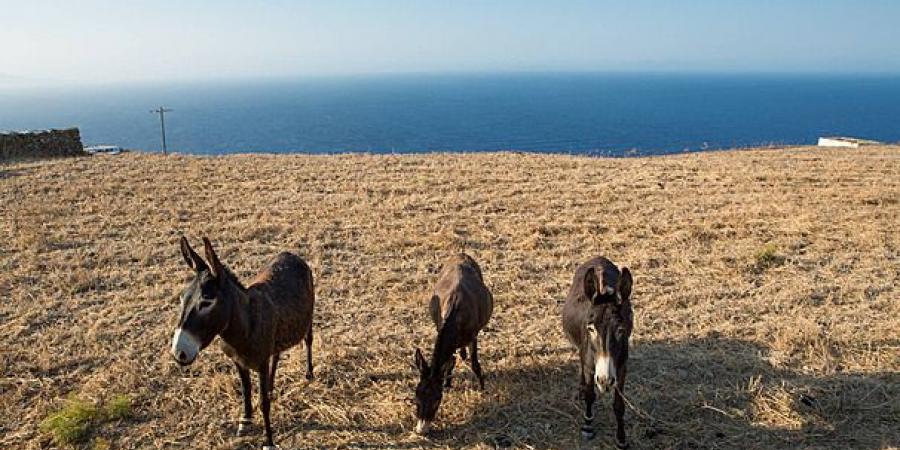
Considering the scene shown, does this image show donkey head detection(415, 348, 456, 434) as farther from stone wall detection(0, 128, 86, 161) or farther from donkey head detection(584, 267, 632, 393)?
stone wall detection(0, 128, 86, 161)

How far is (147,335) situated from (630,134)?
131487 mm

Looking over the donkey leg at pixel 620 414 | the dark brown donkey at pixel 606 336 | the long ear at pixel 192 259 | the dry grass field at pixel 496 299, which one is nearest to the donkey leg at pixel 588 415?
the dark brown donkey at pixel 606 336

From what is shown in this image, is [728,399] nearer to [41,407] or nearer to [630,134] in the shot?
[41,407]

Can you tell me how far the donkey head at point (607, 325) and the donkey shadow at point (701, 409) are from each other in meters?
1.03

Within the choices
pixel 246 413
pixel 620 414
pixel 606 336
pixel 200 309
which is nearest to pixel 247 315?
pixel 200 309

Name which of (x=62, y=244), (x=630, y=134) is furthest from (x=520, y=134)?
(x=62, y=244)

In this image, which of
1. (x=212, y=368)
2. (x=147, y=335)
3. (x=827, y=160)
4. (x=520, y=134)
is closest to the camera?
(x=212, y=368)

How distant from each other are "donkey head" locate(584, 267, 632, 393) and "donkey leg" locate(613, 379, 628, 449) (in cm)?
36

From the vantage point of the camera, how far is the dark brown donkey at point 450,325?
6.00 m

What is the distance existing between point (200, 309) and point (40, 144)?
88.1ft

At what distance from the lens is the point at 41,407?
693 centimetres

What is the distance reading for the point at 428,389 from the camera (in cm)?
597

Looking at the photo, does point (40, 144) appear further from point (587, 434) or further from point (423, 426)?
point (587, 434)

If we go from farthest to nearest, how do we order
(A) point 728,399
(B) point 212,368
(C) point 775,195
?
(C) point 775,195 < (B) point 212,368 < (A) point 728,399
